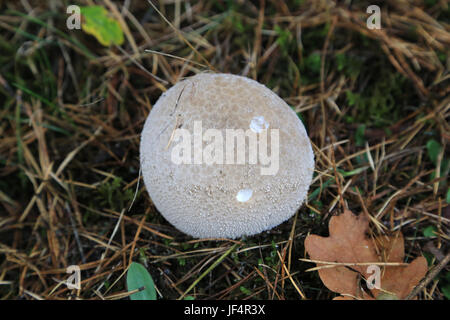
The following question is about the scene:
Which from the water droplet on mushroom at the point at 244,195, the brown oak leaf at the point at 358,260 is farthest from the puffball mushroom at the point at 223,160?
the brown oak leaf at the point at 358,260

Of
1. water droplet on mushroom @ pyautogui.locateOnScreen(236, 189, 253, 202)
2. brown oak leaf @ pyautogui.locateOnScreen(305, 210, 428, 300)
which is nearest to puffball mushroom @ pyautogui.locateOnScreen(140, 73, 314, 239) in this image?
water droplet on mushroom @ pyautogui.locateOnScreen(236, 189, 253, 202)

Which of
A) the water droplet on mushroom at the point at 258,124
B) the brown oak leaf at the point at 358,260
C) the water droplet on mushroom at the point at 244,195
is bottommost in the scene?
the brown oak leaf at the point at 358,260

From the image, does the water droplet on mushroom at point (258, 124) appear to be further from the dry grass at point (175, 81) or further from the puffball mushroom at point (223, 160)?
the dry grass at point (175, 81)

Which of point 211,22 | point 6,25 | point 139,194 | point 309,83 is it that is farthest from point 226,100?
point 6,25

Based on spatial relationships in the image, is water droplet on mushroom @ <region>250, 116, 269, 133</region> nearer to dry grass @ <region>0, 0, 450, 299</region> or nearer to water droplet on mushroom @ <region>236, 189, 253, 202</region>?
water droplet on mushroom @ <region>236, 189, 253, 202</region>

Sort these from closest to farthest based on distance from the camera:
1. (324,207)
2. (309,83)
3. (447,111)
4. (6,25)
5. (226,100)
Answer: (226,100) → (324,207) → (447,111) → (309,83) → (6,25)

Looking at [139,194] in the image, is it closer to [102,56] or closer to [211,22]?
[102,56]
